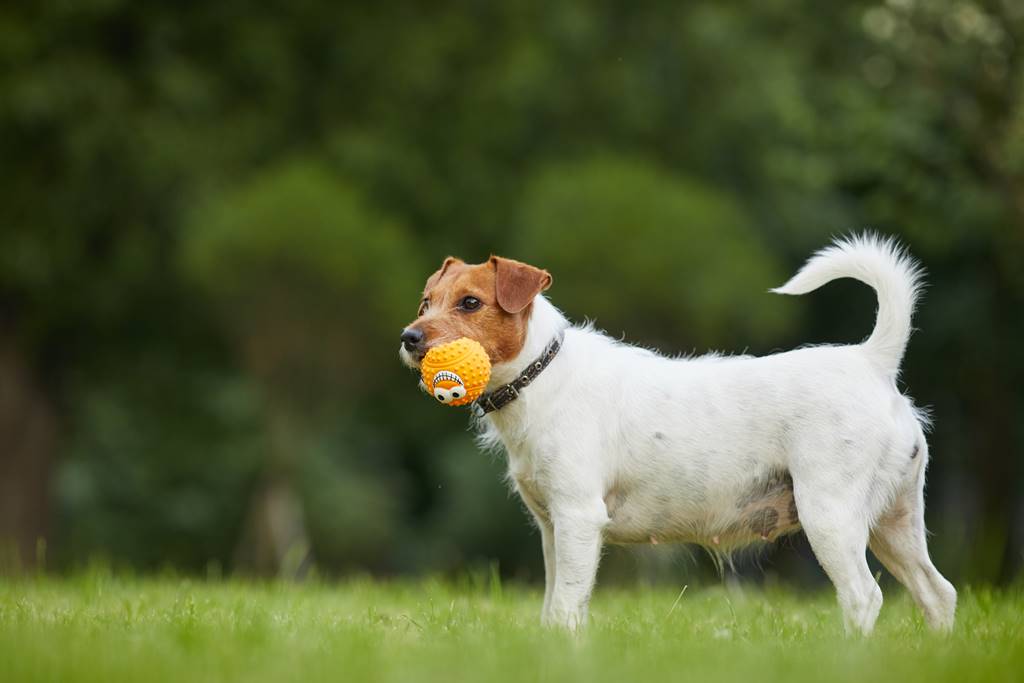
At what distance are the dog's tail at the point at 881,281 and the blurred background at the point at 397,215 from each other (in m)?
5.42

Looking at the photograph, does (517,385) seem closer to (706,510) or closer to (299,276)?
(706,510)

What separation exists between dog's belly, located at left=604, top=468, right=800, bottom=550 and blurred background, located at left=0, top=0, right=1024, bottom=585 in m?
5.48

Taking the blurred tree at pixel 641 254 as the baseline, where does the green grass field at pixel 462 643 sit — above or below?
below

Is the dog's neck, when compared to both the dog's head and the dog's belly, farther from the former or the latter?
the dog's belly

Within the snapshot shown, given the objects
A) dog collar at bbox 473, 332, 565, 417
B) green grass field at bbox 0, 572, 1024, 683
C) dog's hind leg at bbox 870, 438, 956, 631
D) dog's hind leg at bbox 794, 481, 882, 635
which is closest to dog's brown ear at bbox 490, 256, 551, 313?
dog collar at bbox 473, 332, 565, 417

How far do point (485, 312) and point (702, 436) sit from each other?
1207 millimetres

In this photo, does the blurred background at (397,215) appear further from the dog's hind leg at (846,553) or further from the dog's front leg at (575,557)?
the dog's front leg at (575,557)

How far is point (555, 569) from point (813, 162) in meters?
10.9

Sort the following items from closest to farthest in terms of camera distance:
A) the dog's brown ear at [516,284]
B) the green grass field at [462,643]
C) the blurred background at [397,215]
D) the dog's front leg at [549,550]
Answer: the green grass field at [462,643], the dog's brown ear at [516,284], the dog's front leg at [549,550], the blurred background at [397,215]

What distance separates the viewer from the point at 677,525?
5965 mm

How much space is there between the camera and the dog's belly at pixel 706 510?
5867 mm

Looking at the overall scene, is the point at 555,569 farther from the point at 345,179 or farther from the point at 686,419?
the point at 345,179

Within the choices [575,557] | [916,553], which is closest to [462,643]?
[575,557]

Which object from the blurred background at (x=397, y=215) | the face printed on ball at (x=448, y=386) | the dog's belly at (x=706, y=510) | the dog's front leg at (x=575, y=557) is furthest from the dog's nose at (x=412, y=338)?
the blurred background at (x=397, y=215)
